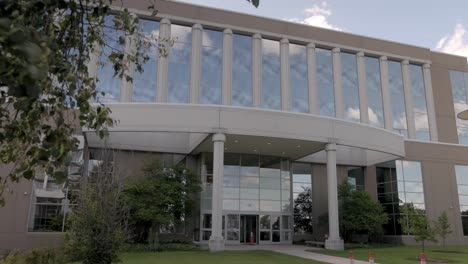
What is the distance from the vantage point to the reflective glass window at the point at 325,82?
132 feet

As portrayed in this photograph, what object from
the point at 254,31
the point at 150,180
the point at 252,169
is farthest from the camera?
the point at 254,31

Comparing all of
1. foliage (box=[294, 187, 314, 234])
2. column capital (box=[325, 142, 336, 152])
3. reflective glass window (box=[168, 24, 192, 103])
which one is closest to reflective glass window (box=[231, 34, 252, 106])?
reflective glass window (box=[168, 24, 192, 103])

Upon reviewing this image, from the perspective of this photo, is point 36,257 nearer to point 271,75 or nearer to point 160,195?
point 160,195

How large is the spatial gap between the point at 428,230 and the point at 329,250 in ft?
22.4

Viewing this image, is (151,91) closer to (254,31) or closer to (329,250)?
(254,31)

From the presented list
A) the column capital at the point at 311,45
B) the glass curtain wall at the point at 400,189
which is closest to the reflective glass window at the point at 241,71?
the column capital at the point at 311,45

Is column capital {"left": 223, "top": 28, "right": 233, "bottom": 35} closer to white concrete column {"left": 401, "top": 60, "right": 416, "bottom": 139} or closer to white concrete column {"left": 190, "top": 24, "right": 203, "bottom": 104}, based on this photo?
white concrete column {"left": 190, "top": 24, "right": 203, "bottom": 104}

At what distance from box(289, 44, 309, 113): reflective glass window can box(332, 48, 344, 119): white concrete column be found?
304cm

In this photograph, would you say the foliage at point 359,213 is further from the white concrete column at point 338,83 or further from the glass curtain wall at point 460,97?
the glass curtain wall at point 460,97

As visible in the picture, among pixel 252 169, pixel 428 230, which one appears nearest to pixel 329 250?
pixel 428 230

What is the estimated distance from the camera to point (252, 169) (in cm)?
3312

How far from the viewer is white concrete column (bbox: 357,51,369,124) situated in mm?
41312

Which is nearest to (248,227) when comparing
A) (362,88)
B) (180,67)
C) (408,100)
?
(180,67)

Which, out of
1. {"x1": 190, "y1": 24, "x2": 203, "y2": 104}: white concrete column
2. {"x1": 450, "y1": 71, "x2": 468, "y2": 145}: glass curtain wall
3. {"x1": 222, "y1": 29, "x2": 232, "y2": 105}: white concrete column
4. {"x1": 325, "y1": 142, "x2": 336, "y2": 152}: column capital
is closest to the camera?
{"x1": 325, "y1": 142, "x2": 336, "y2": 152}: column capital
